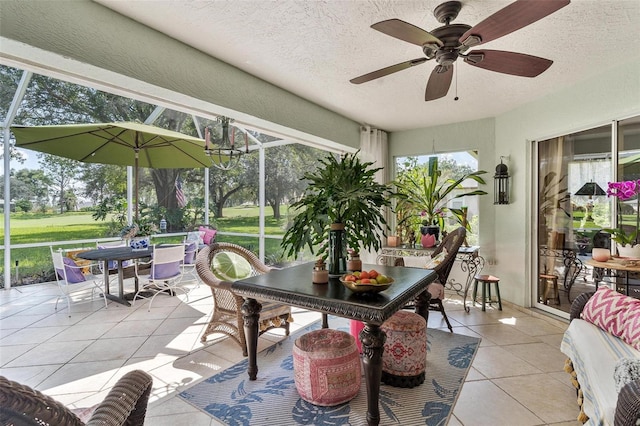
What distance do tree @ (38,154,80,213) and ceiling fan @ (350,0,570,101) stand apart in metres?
5.88

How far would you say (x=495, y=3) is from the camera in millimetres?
1914

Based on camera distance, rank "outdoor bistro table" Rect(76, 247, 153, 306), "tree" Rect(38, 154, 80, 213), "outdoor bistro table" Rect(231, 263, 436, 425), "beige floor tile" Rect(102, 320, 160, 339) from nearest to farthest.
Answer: "outdoor bistro table" Rect(231, 263, 436, 425)
"beige floor tile" Rect(102, 320, 160, 339)
"outdoor bistro table" Rect(76, 247, 153, 306)
"tree" Rect(38, 154, 80, 213)

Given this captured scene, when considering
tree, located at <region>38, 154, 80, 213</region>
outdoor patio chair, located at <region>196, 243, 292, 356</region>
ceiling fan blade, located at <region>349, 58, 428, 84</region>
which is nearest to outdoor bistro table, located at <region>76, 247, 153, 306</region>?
outdoor patio chair, located at <region>196, 243, 292, 356</region>

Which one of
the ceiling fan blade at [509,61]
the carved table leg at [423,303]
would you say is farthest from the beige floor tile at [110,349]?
the ceiling fan blade at [509,61]

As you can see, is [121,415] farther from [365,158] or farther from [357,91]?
[365,158]

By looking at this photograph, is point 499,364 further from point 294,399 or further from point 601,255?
point 294,399

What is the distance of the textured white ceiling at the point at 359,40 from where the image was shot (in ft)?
6.51

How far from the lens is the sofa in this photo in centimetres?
119

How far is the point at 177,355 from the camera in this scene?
2.73 m

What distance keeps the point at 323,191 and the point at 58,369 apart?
2535mm

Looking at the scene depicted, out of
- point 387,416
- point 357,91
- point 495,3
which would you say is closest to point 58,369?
point 387,416

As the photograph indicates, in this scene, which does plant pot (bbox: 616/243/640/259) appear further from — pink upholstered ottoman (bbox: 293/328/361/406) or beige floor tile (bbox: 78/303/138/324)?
beige floor tile (bbox: 78/303/138/324)

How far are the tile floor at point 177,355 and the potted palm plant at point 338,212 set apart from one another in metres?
1.25

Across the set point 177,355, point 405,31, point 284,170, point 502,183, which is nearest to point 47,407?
point 405,31
